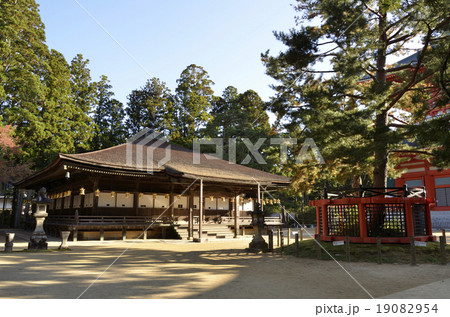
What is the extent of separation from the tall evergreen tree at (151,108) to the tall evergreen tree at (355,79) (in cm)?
2462

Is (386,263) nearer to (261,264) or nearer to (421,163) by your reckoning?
(261,264)

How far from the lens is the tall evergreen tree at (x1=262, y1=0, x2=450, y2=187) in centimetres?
1024

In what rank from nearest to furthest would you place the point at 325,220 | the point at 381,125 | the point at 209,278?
1. the point at 209,278
2. the point at 381,125
3. the point at 325,220

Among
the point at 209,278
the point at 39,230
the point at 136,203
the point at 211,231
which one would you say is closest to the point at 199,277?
the point at 209,278

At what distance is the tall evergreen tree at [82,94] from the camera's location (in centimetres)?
3020

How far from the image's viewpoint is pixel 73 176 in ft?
67.0

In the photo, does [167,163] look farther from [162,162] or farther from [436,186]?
[436,186]

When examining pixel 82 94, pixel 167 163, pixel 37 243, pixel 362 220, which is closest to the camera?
pixel 362 220

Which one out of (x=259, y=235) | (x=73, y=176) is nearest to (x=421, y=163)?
(x=259, y=235)

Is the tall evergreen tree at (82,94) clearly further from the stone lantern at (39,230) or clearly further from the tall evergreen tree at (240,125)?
the stone lantern at (39,230)

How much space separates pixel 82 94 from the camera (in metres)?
32.8

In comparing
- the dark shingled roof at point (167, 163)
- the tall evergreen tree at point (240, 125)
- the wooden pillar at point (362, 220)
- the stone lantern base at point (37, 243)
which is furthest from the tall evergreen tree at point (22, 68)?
the wooden pillar at point (362, 220)

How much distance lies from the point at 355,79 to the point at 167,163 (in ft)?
39.9

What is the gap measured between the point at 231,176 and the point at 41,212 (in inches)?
433
